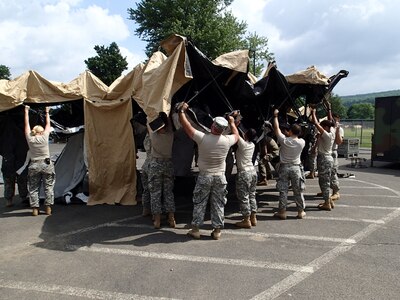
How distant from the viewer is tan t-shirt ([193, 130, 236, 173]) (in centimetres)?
611

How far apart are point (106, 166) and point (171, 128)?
9.03 ft

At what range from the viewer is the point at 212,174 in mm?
6219

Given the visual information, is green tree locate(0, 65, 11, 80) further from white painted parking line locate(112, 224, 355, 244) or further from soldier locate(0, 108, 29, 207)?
white painted parking line locate(112, 224, 355, 244)

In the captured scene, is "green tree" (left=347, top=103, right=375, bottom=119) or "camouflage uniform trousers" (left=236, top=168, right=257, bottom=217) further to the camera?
"green tree" (left=347, top=103, right=375, bottom=119)

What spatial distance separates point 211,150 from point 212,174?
1.31 ft

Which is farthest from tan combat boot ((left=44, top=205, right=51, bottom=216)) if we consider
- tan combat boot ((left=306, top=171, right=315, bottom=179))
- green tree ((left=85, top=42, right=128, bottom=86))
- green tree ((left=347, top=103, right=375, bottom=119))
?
green tree ((left=347, top=103, right=375, bottom=119))

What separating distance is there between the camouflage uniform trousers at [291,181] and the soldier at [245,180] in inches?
32.6

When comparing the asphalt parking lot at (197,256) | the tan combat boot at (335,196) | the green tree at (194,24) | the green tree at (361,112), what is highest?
the green tree at (194,24)

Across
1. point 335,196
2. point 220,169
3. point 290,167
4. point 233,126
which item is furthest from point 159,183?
point 335,196

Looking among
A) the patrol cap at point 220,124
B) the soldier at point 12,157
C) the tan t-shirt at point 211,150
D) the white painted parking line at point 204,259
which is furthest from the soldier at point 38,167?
the patrol cap at point 220,124

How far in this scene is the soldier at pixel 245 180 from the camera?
681cm

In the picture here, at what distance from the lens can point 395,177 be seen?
1311 centimetres

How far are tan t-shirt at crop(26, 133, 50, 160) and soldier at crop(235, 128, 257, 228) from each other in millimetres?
3992

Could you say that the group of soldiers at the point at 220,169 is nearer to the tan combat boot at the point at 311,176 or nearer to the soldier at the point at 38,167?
the soldier at the point at 38,167
